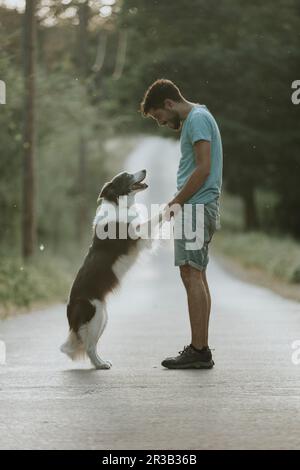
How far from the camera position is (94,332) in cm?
830

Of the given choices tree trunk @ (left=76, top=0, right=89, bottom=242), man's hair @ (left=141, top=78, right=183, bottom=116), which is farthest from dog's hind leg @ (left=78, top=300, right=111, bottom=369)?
tree trunk @ (left=76, top=0, right=89, bottom=242)

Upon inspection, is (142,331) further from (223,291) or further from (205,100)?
(205,100)

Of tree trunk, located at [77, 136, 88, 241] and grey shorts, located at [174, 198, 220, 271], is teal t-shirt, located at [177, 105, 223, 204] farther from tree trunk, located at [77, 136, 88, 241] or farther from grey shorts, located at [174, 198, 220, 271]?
tree trunk, located at [77, 136, 88, 241]

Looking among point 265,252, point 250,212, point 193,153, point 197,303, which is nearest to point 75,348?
point 197,303

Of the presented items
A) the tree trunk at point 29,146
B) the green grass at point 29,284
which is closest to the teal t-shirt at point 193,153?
the green grass at point 29,284

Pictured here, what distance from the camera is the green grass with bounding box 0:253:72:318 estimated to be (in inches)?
647

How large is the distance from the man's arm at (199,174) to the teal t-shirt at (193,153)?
0.07m

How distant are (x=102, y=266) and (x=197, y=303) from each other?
881mm

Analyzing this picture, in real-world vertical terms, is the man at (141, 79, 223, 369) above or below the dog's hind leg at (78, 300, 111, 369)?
above

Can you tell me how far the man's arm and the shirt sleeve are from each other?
41mm

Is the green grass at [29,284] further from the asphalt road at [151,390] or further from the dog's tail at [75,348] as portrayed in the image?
the dog's tail at [75,348]

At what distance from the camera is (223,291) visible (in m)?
19.8

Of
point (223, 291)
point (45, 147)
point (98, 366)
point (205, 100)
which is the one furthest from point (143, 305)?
point (205, 100)

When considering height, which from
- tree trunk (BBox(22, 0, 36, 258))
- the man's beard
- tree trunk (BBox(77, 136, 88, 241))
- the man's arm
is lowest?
the man's arm
